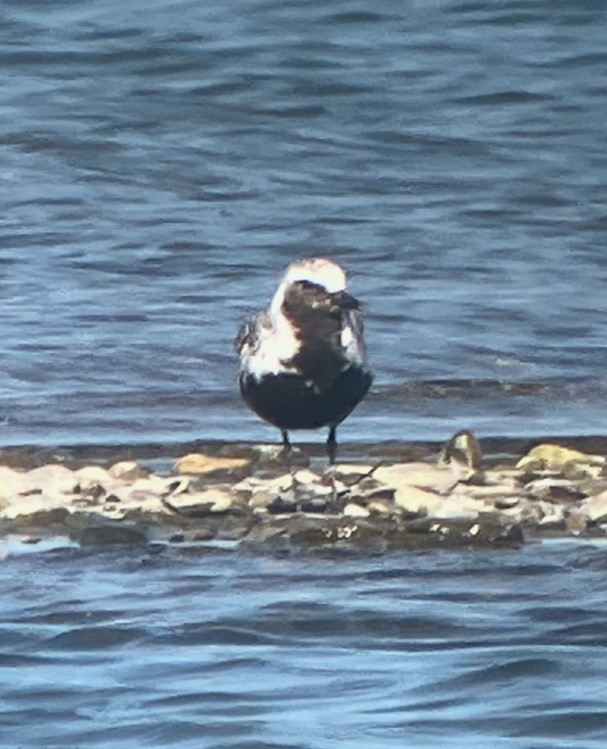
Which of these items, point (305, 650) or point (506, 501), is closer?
point (305, 650)

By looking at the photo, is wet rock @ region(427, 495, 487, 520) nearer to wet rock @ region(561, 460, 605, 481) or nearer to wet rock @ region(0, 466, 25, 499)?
wet rock @ region(561, 460, 605, 481)

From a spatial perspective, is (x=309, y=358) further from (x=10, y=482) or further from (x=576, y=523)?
(x=576, y=523)

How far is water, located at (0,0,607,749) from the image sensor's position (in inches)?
275

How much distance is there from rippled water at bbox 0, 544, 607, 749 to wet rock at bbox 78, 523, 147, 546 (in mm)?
172

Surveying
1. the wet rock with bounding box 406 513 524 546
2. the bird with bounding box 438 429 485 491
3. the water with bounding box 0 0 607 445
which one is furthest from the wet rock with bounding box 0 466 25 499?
the bird with bounding box 438 429 485 491

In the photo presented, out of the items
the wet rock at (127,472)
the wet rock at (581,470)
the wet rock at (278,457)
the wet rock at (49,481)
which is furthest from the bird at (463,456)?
the wet rock at (49,481)

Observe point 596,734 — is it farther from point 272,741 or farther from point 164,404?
point 164,404

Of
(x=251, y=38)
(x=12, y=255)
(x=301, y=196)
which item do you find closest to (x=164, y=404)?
(x=12, y=255)

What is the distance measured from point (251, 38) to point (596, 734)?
1525 cm

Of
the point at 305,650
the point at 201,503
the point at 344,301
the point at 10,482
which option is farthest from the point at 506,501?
the point at 305,650

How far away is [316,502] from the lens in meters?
9.57

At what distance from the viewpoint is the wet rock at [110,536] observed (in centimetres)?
897

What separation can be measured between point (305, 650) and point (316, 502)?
217 centimetres

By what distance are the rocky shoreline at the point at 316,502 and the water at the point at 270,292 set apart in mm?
274
